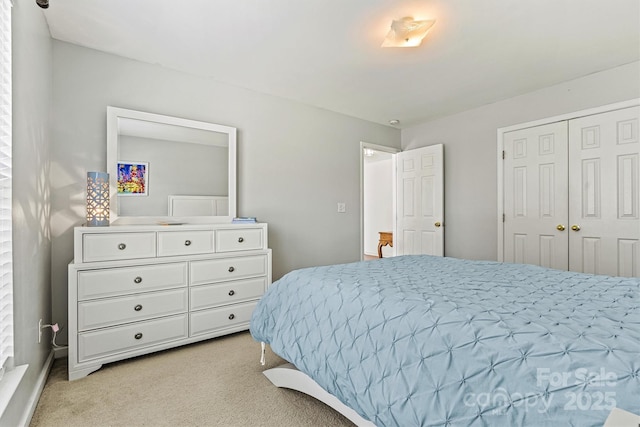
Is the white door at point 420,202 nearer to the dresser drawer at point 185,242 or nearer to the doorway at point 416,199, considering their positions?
the doorway at point 416,199

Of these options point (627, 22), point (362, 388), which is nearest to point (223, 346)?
point (362, 388)

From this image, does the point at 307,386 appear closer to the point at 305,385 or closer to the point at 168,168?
the point at 305,385

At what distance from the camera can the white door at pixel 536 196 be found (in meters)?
3.19

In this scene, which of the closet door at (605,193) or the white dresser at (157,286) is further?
the closet door at (605,193)

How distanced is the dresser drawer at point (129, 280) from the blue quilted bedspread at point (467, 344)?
1094 millimetres

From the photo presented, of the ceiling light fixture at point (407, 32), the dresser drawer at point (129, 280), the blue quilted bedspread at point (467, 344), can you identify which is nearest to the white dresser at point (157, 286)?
the dresser drawer at point (129, 280)

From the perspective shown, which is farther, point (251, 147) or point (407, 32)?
point (251, 147)

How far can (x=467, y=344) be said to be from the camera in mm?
987

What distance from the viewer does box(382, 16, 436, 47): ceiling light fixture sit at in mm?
2113

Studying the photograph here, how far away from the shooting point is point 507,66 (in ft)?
9.17

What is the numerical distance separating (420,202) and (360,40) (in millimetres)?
2528

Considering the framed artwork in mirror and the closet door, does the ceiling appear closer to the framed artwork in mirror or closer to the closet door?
the closet door

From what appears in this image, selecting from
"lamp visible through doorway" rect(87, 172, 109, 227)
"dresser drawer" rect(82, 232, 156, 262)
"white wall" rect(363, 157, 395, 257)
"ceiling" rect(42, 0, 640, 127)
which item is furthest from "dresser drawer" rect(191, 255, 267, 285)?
"white wall" rect(363, 157, 395, 257)

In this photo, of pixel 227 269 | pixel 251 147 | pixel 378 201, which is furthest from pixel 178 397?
pixel 378 201
